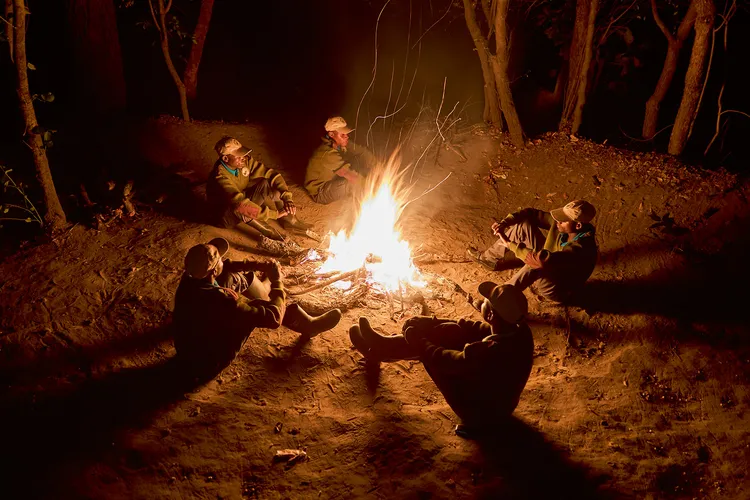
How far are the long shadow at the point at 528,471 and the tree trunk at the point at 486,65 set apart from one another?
680cm

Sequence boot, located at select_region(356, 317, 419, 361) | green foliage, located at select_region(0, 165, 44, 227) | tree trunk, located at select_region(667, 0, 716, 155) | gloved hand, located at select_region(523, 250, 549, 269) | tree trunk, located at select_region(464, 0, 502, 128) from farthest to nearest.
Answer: tree trunk, located at select_region(464, 0, 502, 128)
tree trunk, located at select_region(667, 0, 716, 155)
green foliage, located at select_region(0, 165, 44, 227)
gloved hand, located at select_region(523, 250, 549, 269)
boot, located at select_region(356, 317, 419, 361)

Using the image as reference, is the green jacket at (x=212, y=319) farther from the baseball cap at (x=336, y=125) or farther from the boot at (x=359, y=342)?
the baseball cap at (x=336, y=125)

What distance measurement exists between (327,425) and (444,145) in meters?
6.34

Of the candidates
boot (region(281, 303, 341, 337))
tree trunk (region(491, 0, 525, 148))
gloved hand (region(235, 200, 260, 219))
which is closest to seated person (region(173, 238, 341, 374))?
boot (region(281, 303, 341, 337))

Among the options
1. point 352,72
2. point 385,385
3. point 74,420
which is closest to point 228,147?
point 74,420

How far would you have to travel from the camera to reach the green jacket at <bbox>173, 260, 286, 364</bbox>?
446 centimetres

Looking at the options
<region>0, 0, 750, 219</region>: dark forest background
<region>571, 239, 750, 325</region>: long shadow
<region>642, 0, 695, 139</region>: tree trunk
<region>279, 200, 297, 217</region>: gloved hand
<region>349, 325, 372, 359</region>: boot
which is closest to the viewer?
<region>349, 325, 372, 359</region>: boot

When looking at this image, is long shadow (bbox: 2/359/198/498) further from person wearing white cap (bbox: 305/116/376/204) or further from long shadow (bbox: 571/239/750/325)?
long shadow (bbox: 571/239/750/325)

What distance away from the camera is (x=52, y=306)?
5473mm

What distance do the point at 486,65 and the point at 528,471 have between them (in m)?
7.37

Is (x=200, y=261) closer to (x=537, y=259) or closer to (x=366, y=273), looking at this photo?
(x=366, y=273)

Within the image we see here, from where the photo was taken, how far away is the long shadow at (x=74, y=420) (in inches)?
153

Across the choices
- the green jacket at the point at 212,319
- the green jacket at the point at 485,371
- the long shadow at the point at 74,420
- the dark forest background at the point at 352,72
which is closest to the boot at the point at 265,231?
the green jacket at the point at 212,319

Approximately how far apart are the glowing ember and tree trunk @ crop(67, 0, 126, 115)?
19.6 ft
